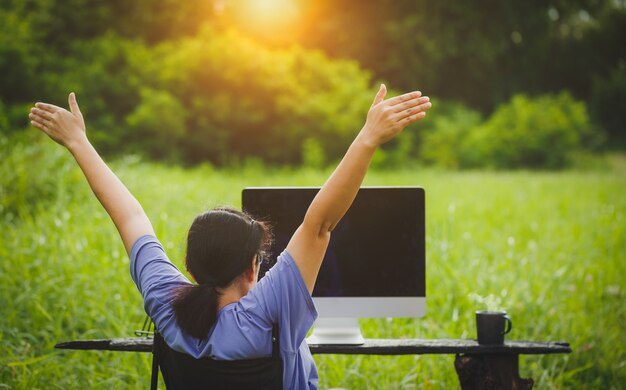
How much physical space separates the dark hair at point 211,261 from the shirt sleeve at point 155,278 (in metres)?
0.04

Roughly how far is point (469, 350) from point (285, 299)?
1286 mm

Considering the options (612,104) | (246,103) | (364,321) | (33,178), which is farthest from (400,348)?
(612,104)

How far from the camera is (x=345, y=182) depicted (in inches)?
73.8

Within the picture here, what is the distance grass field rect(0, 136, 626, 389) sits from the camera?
4066mm

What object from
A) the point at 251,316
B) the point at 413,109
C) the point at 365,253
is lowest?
the point at 251,316

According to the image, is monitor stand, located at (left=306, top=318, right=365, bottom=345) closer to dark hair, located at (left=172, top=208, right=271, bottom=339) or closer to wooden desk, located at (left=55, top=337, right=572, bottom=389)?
wooden desk, located at (left=55, top=337, right=572, bottom=389)

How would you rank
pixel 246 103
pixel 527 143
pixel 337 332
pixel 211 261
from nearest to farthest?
1. pixel 211 261
2. pixel 337 332
3. pixel 246 103
4. pixel 527 143

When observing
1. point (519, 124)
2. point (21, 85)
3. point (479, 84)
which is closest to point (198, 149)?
point (21, 85)

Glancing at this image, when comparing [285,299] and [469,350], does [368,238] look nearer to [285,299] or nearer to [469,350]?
[469,350]

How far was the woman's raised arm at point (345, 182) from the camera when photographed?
188cm

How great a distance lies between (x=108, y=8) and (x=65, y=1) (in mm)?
2083

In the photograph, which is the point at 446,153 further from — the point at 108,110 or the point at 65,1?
the point at 65,1

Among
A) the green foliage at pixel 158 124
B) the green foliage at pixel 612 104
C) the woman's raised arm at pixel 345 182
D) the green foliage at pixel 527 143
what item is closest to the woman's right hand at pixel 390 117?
the woman's raised arm at pixel 345 182

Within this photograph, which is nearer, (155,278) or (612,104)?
(155,278)
